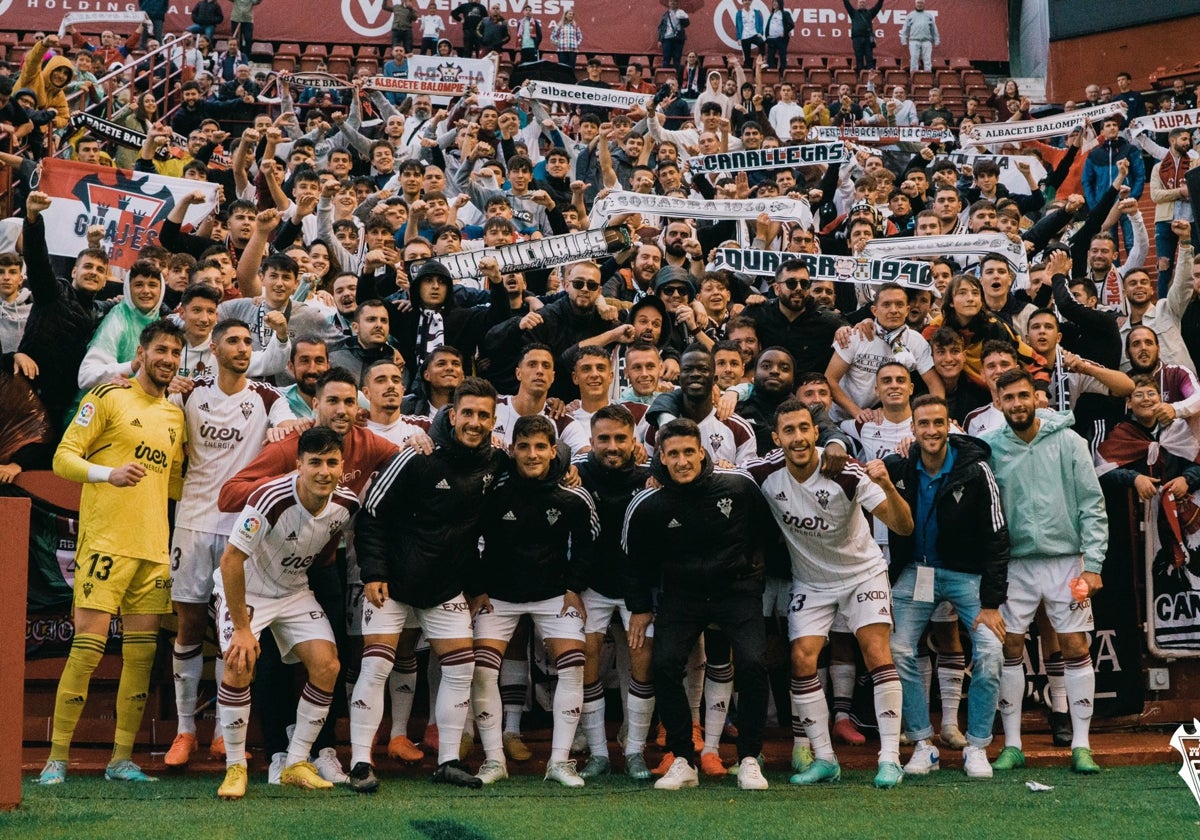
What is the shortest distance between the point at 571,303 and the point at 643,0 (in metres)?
20.9

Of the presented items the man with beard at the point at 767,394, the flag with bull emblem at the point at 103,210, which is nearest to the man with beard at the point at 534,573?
the man with beard at the point at 767,394

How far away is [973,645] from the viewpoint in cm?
770

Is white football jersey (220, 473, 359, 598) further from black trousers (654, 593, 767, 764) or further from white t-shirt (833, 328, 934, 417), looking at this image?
white t-shirt (833, 328, 934, 417)

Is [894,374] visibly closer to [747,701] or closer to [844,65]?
[747,701]

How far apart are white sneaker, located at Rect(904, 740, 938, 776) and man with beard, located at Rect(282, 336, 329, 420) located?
395 centimetres

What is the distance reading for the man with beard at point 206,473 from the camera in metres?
7.44

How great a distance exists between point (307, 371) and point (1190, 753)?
5.69m

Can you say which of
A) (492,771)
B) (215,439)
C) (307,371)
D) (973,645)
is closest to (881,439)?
(973,645)

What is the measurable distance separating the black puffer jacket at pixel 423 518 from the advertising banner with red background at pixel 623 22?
2085 cm

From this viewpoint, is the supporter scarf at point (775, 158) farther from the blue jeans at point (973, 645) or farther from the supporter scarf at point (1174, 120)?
the blue jeans at point (973, 645)

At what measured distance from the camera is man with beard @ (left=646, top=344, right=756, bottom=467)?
7.89 meters

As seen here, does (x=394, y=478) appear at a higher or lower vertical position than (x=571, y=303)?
lower

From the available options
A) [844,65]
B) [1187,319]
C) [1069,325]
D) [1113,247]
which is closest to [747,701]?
[1069,325]

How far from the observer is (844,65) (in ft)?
91.4
